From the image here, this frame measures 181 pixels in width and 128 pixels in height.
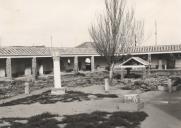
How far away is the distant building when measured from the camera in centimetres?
3620

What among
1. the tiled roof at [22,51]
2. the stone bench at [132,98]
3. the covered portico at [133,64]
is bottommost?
the stone bench at [132,98]

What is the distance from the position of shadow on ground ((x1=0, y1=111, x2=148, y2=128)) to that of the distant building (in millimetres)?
22901

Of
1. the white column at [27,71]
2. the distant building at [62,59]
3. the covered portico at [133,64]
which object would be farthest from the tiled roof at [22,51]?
the covered portico at [133,64]

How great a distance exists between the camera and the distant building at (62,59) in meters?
36.2

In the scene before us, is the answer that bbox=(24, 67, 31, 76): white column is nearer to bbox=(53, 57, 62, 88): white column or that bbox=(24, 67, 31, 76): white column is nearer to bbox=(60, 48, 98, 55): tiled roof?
bbox=(60, 48, 98, 55): tiled roof

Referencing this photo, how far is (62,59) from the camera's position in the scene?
4506cm

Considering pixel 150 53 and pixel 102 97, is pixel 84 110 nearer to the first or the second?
pixel 102 97

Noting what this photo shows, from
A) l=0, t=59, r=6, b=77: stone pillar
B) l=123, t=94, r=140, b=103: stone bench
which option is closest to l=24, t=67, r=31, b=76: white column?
l=0, t=59, r=6, b=77: stone pillar

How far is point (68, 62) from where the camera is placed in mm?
46969

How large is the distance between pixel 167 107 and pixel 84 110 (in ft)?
12.4

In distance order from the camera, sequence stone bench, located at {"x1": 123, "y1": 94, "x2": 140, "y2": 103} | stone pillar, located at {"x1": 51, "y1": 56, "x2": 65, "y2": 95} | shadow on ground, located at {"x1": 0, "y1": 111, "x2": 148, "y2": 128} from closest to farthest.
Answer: shadow on ground, located at {"x1": 0, "y1": 111, "x2": 148, "y2": 128}, stone bench, located at {"x1": 123, "y1": 94, "x2": 140, "y2": 103}, stone pillar, located at {"x1": 51, "y1": 56, "x2": 65, "y2": 95}

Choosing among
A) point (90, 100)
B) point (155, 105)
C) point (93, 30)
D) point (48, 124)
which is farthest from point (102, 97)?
point (93, 30)

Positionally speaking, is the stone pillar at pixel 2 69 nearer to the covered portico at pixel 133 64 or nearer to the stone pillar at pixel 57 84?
the covered portico at pixel 133 64

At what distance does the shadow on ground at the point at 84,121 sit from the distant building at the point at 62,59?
2290 centimetres
